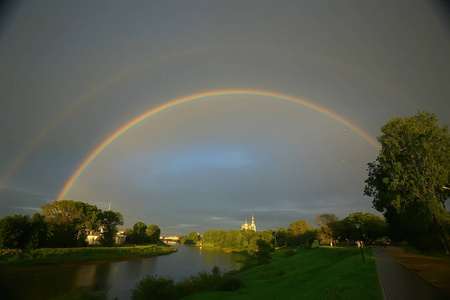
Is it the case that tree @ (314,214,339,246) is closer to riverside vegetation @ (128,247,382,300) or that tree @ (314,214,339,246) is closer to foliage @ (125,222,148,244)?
riverside vegetation @ (128,247,382,300)

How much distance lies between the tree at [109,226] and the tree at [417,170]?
3257 inches

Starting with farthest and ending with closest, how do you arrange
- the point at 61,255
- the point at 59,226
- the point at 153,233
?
the point at 153,233
the point at 59,226
the point at 61,255

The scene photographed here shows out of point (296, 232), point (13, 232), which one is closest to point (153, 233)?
point (296, 232)

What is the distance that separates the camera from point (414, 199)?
30.0 m

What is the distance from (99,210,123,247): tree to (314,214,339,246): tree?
2759 inches

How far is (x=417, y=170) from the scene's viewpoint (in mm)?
29578

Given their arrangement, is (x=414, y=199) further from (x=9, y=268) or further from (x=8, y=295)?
(x=9, y=268)

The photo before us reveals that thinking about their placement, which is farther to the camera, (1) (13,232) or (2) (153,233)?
(2) (153,233)

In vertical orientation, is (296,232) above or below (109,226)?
below

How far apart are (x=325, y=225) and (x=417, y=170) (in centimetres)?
5348

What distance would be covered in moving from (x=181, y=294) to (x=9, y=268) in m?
39.4

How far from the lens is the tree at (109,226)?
82.4 meters

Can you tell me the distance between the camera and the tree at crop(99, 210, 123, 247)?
82.4 metres

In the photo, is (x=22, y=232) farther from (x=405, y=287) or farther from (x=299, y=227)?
(x=299, y=227)
